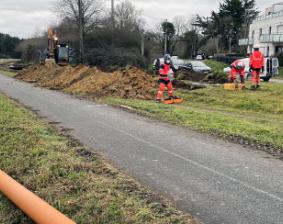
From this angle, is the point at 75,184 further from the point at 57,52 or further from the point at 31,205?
the point at 57,52

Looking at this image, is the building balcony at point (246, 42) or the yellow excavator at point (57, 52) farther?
the building balcony at point (246, 42)

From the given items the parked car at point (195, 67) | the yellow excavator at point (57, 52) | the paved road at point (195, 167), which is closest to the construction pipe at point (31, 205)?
the paved road at point (195, 167)

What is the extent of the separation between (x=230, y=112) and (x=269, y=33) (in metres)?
55.2

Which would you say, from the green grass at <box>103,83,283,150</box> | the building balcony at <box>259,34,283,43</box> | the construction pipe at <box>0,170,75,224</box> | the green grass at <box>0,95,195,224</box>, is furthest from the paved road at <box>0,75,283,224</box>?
the building balcony at <box>259,34,283,43</box>

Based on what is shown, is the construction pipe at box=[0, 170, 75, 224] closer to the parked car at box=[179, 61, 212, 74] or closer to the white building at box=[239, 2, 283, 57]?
the parked car at box=[179, 61, 212, 74]

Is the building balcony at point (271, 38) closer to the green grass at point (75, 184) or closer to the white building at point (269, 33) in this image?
the white building at point (269, 33)

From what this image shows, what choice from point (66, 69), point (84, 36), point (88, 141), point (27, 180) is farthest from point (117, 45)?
A: point (27, 180)

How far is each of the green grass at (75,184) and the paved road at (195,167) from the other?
42cm

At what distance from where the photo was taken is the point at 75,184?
669cm

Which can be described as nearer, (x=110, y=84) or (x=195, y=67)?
(x=110, y=84)

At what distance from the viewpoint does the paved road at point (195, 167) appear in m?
6.07

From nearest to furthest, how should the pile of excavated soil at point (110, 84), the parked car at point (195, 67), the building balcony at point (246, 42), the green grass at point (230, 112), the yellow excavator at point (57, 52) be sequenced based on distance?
the green grass at point (230, 112)
the pile of excavated soil at point (110, 84)
the parked car at point (195, 67)
the yellow excavator at point (57, 52)
the building balcony at point (246, 42)

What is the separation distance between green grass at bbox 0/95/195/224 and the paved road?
42 cm

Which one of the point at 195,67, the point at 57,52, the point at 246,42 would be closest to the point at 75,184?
the point at 195,67
